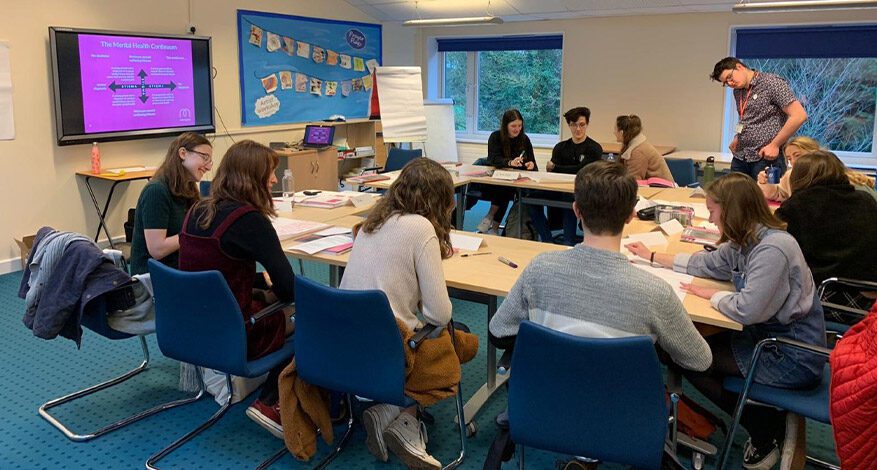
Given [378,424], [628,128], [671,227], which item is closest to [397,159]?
[628,128]

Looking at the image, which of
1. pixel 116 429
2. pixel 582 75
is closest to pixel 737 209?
pixel 116 429

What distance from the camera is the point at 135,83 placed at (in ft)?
18.2

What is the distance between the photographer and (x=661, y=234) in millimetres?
3426

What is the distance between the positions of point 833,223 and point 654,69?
5087 mm

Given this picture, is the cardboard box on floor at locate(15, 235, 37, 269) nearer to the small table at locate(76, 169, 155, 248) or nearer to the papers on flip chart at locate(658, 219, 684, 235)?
the small table at locate(76, 169, 155, 248)

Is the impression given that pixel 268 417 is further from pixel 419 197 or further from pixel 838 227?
pixel 838 227

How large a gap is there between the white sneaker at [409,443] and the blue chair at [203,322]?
1.54 feet

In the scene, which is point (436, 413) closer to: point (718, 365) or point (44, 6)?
point (718, 365)

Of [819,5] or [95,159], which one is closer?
[819,5]

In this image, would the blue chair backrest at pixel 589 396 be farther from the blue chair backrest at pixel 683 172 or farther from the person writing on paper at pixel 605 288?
the blue chair backrest at pixel 683 172

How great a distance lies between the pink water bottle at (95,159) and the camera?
5367mm

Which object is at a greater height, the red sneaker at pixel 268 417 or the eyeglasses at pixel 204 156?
the eyeglasses at pixel 204 156

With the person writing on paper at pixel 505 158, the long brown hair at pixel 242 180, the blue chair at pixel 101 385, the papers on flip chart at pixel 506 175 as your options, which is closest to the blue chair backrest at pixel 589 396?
the long brown hair at pixel 242 180

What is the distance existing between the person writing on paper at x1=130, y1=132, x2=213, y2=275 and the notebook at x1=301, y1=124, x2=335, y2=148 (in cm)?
402
